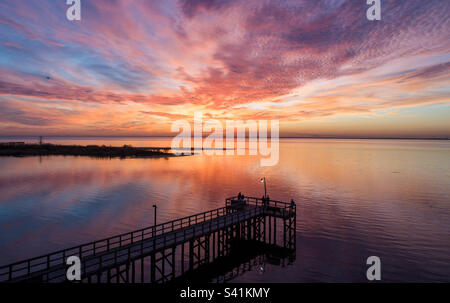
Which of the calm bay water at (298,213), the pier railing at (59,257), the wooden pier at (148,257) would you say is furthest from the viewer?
the calm bay water at (298,213)

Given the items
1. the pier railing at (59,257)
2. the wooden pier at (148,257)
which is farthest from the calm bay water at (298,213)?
the wooden pier at (148,257)

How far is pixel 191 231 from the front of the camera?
22.3 meters

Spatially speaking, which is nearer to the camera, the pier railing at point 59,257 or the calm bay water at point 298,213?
the pier railing at point 59,257

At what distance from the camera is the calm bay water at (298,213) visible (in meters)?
24.3

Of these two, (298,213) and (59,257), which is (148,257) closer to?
(59,257)

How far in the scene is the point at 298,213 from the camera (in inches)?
1571

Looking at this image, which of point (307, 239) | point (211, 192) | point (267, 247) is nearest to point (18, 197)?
point (211, 192)

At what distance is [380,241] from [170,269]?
883 inches

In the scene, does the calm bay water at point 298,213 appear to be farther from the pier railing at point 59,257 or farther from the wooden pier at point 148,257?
the wooden pier at point 148,257

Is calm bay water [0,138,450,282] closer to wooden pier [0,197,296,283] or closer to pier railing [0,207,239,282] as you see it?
pier railing [0,207,239,282]

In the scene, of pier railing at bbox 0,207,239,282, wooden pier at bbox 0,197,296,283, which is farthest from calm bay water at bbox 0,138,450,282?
wooden pier at bbox 0,197,296,283

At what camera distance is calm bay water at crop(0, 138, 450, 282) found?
24303 mm

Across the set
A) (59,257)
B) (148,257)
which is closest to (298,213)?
(148,257)
